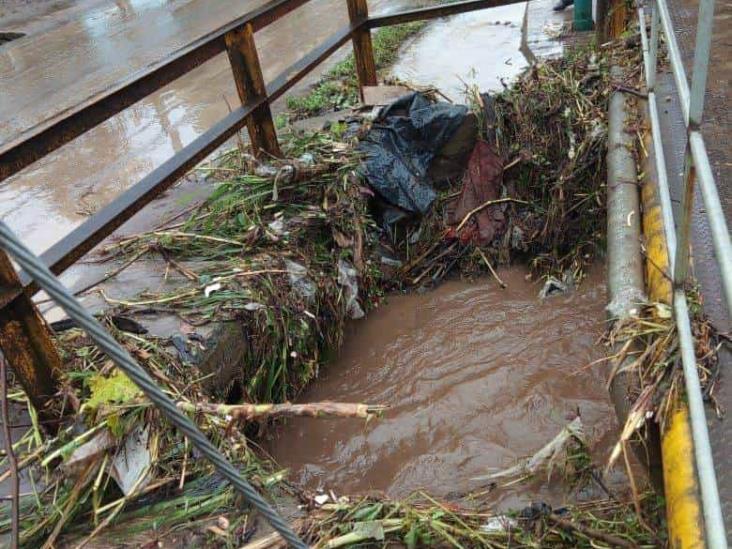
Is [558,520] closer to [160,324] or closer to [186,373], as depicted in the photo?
[186,373]

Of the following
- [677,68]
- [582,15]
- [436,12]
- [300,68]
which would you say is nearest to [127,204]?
[300,68]

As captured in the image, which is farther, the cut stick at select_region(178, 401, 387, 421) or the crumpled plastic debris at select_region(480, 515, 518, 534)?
the crumpled plastic debris at select_region(480, 515, 518, 534)

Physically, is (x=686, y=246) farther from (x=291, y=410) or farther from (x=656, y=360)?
(x=291, y=410)

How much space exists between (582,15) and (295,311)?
5.14 meters

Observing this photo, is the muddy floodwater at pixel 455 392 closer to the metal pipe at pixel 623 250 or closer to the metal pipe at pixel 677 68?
the metal pipe at pixel 623 250

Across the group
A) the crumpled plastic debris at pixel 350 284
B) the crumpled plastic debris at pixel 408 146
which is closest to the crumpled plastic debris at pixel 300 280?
the crumpled plastic debris at pixel 350 284

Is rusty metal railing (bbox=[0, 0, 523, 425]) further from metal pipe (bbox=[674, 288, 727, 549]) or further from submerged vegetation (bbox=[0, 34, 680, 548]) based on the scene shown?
metal pipe (bbox=[674, 288, 727, 549])

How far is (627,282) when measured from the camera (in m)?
2.85

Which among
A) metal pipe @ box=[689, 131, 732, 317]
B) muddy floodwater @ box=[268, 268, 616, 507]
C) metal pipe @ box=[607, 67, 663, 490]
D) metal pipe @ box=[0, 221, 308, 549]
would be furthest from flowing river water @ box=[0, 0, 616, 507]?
metal pipe @ box=[0, 221, 308, 549]

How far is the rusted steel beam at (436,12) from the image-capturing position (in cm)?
560

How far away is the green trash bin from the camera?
6816 mm

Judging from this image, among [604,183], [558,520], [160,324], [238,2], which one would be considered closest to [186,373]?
[160,324]

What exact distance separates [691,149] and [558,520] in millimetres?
1252

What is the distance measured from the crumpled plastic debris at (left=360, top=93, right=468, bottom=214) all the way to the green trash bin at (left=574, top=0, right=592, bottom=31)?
2756mm
